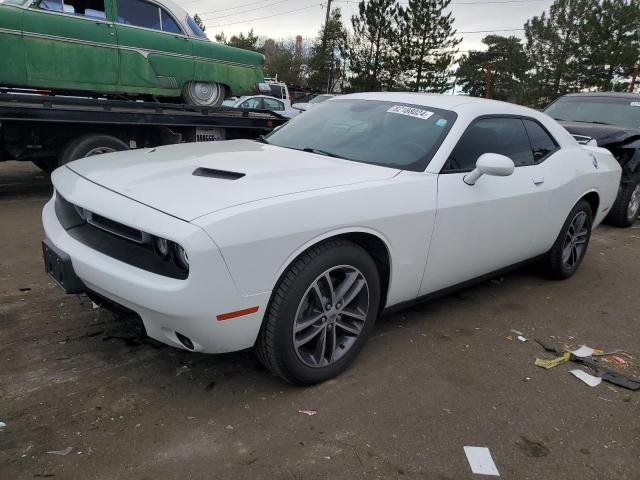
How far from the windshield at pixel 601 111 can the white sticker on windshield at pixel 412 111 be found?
565cm

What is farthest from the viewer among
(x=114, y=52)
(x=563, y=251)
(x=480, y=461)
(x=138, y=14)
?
(x=138, y=14)

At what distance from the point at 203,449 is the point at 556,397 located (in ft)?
6.06

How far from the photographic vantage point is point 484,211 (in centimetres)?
335

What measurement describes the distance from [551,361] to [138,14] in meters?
6.93

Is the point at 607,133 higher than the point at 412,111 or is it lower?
lower

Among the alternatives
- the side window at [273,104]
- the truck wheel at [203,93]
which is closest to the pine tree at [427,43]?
the side window at [273,104]

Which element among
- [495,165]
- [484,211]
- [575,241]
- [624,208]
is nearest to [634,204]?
[624,208]

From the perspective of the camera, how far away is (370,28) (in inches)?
1411

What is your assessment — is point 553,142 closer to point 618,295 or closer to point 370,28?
point 618,295

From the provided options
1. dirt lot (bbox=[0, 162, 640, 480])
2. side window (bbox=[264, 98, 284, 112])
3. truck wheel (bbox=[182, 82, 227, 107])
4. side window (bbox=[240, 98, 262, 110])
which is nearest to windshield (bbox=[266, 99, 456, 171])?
dirt lot (bbox=[0, 162, 640, 480])

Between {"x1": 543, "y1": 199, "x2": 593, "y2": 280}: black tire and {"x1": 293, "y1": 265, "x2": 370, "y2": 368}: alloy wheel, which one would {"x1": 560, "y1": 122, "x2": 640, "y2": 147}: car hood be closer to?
{"x1": 543, "y1": 199, "x2": 593, "y2": 280}: black tire

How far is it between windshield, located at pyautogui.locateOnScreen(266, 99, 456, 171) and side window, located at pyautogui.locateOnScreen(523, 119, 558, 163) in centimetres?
99

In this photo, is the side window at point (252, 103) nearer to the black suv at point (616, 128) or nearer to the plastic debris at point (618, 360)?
the black suv at point (616, 128)

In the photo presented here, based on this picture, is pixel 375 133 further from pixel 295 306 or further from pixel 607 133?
pixel 607 133
